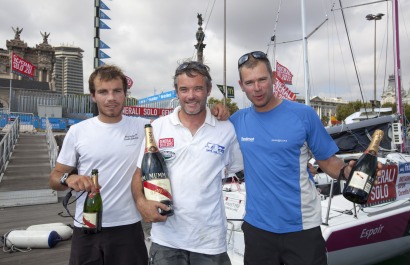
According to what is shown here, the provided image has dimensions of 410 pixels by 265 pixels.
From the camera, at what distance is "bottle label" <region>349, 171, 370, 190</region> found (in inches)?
95.8

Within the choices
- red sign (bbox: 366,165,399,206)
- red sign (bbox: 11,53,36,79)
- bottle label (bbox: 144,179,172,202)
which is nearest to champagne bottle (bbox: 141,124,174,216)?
bottle label (bbox: 144,179,172,202)

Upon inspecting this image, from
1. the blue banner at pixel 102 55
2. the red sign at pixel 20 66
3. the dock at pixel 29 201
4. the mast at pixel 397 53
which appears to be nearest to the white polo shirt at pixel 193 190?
the dock at pixel 29 201

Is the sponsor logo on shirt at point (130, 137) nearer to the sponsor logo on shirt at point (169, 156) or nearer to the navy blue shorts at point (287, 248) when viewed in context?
the sponsor logo on shirt at point (169, 156)

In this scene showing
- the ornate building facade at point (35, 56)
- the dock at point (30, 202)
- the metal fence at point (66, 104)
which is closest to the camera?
the dock at point (30, 202)

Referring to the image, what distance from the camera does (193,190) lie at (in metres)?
2.33

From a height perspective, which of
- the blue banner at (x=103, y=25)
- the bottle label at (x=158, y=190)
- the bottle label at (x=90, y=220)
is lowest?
the bottle label at (x=90, y=220)

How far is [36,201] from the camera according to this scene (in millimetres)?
10859

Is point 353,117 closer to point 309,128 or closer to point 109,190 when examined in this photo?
point 309,128

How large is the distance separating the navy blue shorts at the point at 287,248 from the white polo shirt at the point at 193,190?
31 cm

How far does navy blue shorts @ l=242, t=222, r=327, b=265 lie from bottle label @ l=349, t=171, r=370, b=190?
17.0 inches

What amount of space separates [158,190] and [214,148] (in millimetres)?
499

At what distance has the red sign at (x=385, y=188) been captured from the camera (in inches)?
188

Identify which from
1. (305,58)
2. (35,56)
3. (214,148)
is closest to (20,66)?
(305,58)

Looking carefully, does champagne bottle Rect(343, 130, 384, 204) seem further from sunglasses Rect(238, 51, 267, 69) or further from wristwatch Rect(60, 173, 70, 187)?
wristwatch Rect(60, 173, 70, 187)
